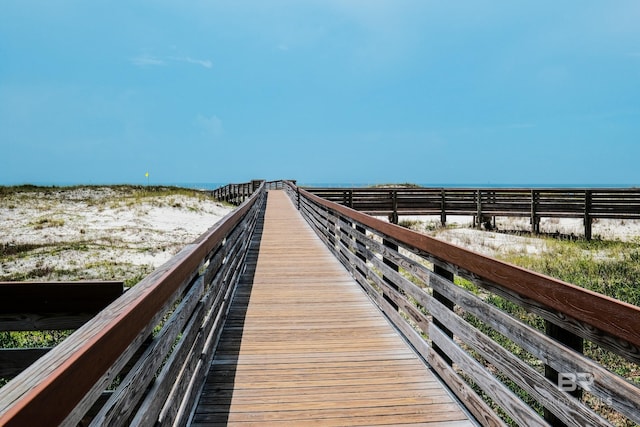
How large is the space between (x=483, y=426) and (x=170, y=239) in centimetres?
1532

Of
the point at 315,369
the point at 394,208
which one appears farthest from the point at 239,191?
the point at 315,369

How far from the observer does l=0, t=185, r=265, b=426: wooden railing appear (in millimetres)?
1174

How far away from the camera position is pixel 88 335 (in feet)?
5.24

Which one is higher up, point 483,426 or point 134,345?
point 134,345

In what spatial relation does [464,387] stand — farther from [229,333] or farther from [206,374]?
[229,333]

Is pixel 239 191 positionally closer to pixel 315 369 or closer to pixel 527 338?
pixel 315 369

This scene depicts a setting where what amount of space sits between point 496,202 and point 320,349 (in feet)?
61.4

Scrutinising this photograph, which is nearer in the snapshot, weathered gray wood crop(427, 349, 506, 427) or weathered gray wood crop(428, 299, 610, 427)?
weathered gray wood crop(428, 299, 610, 427)

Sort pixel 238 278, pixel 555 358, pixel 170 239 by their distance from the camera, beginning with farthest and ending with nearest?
pixel 170 239, pixel 238 278, pixel 555 358

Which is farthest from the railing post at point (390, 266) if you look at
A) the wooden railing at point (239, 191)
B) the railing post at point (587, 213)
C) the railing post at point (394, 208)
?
the wooden railing at point (239, 191)

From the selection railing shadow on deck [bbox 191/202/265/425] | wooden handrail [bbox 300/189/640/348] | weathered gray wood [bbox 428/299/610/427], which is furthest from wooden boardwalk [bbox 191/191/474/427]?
wooden handrail [bbox 300/189/640/348]

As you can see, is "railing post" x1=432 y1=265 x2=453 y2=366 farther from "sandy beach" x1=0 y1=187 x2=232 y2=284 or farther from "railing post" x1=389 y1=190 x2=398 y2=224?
"railing post" x1=389 y1=190 x2=398 y2=224

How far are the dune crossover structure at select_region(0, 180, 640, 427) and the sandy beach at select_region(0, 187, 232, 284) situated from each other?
6.01 meters

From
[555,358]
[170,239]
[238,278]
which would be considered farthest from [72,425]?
[170,239]
